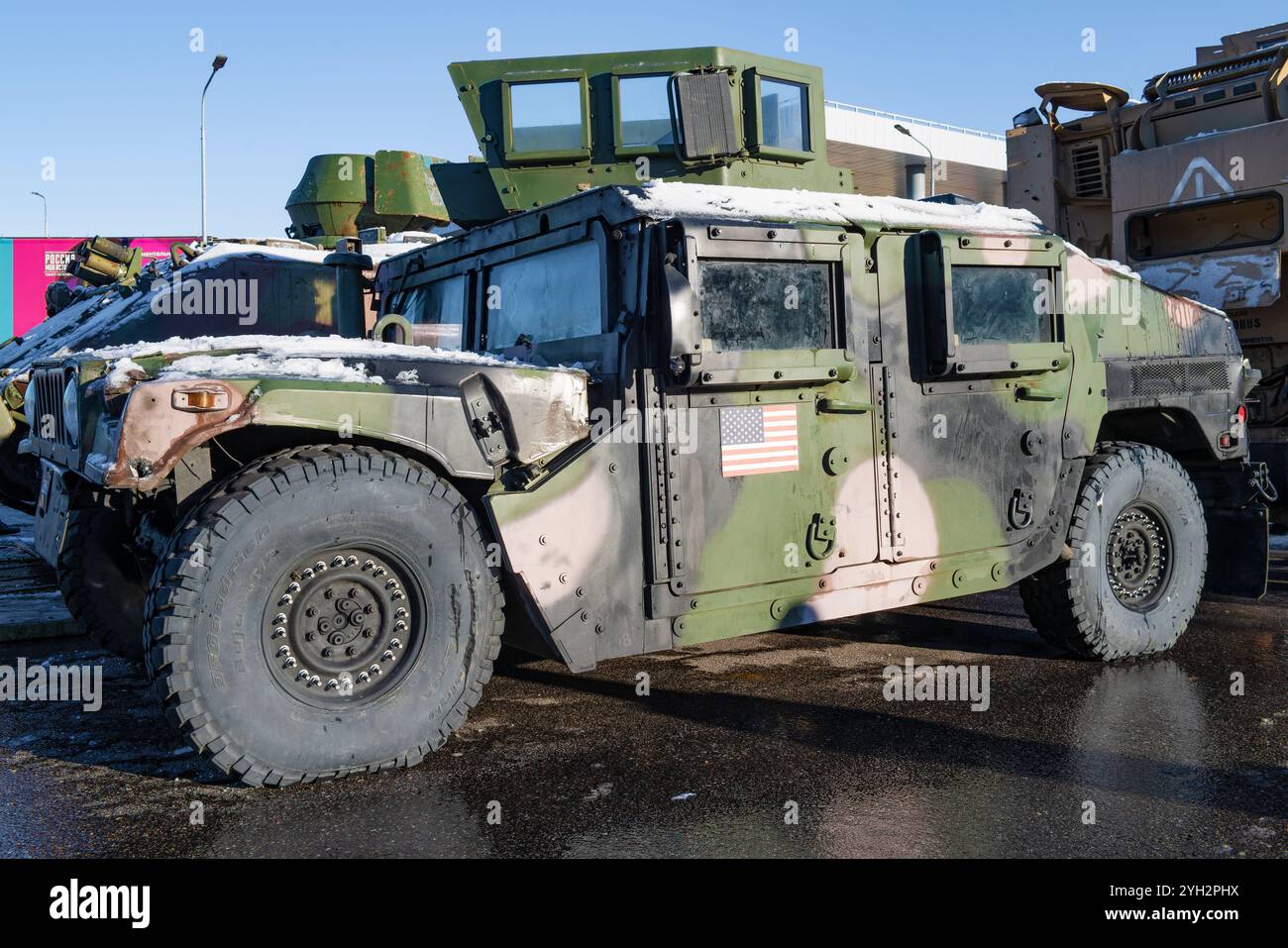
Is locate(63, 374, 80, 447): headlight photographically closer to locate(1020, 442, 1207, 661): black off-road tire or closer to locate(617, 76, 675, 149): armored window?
locate(617, 76, 675, 149): armored window

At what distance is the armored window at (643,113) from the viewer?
650cm

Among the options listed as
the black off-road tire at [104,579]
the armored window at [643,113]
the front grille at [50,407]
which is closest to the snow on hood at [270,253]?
the armored window at [643,113]

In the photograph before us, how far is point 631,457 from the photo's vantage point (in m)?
4.03

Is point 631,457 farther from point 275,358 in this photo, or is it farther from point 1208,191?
point 1208,191

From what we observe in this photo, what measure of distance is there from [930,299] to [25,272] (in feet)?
96.9

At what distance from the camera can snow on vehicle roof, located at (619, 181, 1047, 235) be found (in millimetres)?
4156

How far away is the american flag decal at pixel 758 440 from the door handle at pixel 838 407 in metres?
0.12

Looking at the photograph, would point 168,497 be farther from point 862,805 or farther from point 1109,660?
point 1109,660

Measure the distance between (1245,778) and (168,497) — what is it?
341 centimetres

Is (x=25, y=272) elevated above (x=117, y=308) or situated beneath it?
elevated above
